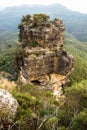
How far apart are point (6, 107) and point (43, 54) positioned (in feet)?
119

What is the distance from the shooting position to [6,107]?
1449 cm

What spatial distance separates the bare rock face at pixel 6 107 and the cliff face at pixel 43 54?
33962 mm

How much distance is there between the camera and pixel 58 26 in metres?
54.2

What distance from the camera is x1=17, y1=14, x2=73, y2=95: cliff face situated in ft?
163

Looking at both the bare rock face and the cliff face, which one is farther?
the cliff face

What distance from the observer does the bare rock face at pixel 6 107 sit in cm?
1441

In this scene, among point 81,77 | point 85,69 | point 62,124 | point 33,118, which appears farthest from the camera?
point 85,69

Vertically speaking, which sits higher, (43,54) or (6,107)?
(6,107)

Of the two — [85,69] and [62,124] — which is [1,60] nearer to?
[85,69]

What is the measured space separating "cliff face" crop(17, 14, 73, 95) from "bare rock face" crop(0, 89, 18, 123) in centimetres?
3396

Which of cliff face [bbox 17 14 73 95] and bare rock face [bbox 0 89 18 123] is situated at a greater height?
bare rock face [bbox 0 89 18 123]

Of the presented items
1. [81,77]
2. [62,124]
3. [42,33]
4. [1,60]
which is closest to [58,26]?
[42,33]

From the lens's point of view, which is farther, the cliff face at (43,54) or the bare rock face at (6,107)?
the cliff face at (43,54)

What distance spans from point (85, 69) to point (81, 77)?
5232mm
